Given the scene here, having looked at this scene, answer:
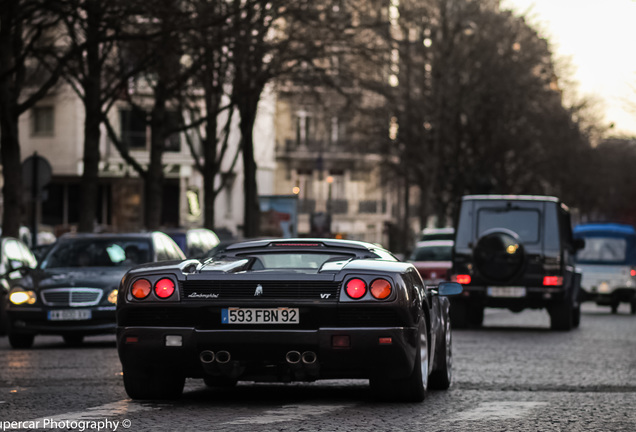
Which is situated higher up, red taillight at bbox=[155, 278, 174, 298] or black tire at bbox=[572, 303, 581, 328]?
red taillight at bbox=[155, 278, 174, 298]

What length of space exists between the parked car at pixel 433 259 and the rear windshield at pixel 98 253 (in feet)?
32.2

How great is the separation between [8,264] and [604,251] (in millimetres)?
23126

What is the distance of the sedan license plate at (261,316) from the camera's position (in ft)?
33.2

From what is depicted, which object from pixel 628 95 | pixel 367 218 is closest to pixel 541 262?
pixel 628 95

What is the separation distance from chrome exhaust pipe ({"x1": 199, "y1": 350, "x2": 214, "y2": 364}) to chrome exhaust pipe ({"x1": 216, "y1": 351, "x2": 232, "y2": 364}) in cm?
4

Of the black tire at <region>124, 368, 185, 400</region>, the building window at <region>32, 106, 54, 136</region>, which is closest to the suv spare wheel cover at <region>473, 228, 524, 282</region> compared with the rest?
the black tire at <region>124, 368, 185, 400</region>

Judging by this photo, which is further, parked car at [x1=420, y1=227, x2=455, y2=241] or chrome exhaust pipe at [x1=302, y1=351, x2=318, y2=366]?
parked car at [x1=420, y1=227, x2=455, y2=241]

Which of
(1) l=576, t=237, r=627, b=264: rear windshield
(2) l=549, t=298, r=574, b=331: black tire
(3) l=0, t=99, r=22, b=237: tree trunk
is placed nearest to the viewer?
(2) l=549, t=298, r=574, b=331: black tire

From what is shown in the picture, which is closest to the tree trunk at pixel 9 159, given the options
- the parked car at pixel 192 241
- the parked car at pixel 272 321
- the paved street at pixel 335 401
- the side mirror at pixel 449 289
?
the parked car at pixel 192 241

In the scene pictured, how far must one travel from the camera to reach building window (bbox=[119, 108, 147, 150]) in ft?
241

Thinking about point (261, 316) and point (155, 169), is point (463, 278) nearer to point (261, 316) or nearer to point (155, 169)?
point (155, 169)

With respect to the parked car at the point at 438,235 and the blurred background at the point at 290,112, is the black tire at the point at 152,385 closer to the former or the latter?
the blurred background at the point at 290,112

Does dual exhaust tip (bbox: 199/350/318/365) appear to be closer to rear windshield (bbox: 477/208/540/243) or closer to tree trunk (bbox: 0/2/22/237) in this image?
rear windshield (bbox: 477/208/540/243)

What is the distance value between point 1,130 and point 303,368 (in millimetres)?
19073
